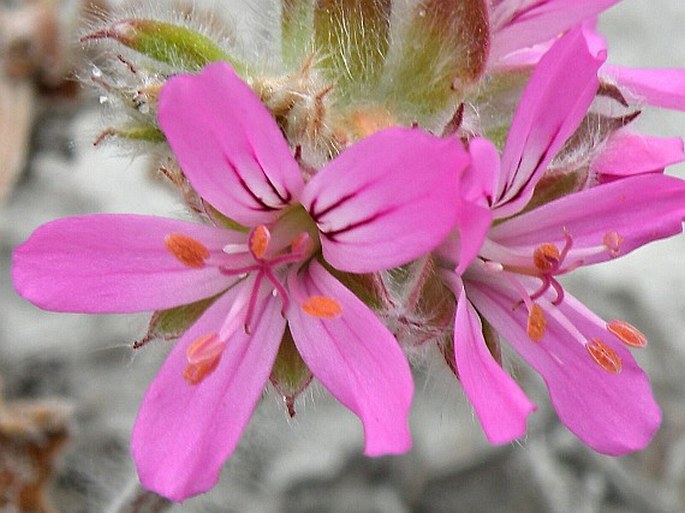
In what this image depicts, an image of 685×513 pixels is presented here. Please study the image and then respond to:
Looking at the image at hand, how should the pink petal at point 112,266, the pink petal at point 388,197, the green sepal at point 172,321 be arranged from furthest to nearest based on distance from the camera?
1. the green sepal at point 172,321
2. the pink petal at point 112,266
3. the pink petal at point 388,197

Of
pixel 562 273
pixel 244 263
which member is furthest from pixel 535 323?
pixel 244 263

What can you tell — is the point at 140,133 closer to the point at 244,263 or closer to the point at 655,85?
the point at 244,263

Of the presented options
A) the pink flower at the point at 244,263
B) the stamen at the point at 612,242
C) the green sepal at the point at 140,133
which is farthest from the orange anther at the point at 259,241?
the stamen at the point at 612,242

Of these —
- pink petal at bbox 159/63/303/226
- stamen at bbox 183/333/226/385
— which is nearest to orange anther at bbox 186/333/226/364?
stamen at bbox 183/333/226/385

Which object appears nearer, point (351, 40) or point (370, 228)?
point (370, 228)

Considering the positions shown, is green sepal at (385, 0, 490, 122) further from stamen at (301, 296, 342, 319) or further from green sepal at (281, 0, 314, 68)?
stamen at (301, 296, 342, 319)

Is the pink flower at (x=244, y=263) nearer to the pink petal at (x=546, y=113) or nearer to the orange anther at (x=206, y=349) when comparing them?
the orange anther at (x=206, y=349)
